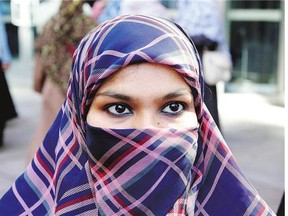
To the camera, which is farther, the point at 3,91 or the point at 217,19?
the point at 3,91

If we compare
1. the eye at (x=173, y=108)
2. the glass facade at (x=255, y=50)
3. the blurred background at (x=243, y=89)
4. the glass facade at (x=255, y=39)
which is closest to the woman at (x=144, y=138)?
the eye at (x=173, y=108)

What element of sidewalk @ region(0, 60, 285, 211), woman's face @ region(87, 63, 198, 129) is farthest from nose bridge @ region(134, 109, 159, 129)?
sidewalk @ region(0, 60, 285, 211)

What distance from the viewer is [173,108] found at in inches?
65.5

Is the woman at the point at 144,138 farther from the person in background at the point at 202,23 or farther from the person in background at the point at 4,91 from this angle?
the person in background at the point at 4,91

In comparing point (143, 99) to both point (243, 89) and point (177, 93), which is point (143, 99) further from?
point (243, 89)

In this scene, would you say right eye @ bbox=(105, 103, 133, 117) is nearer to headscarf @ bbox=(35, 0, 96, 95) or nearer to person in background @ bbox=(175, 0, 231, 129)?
headscarf @ bbox=(35, 0, 96, 95)

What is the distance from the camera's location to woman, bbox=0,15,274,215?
1.63 meters

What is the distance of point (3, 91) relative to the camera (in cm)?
705

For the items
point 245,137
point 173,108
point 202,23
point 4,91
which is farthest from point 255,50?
point 173,108

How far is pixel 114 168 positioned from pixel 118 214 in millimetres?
123

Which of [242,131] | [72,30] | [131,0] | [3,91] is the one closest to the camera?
[72,30]

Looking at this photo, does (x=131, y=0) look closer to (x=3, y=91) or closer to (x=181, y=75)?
(x=3, y=91)

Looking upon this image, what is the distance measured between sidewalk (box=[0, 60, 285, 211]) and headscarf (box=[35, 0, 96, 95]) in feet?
3.49

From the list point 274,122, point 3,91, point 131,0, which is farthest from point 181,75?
point 274,122
